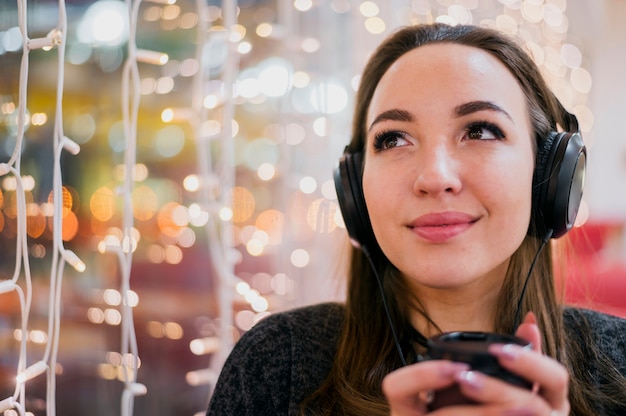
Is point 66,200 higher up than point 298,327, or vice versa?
point 66,200

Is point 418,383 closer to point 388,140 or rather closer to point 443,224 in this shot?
point 443,224

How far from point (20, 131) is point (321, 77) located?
83 centimetres

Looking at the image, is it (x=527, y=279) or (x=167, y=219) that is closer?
(x=527, y=279)

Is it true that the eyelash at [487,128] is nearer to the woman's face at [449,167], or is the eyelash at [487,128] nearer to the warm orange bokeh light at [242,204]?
the woman's face at [449,167]

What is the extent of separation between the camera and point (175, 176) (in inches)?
42.8

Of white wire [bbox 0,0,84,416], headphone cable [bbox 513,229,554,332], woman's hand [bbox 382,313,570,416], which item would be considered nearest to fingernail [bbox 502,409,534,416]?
woman's hand [bbox 382,313,570,416]

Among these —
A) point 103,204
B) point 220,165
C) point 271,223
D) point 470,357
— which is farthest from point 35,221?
point 271,223

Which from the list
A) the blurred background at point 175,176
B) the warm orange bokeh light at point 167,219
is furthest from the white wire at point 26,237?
the warm orange bokeh light at point 167,219

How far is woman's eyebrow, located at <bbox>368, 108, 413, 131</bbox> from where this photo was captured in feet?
2.63

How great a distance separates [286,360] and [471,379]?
46 cm

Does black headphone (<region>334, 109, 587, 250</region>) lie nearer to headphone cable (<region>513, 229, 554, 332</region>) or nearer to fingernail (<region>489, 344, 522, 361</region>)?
headphone cable (<region>513, 229, 554, 332</region>)

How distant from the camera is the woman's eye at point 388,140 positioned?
83cm

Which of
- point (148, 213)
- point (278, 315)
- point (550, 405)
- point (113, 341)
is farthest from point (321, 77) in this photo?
point (550, 405)

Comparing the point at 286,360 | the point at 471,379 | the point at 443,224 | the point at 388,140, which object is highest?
the point at 388,140
